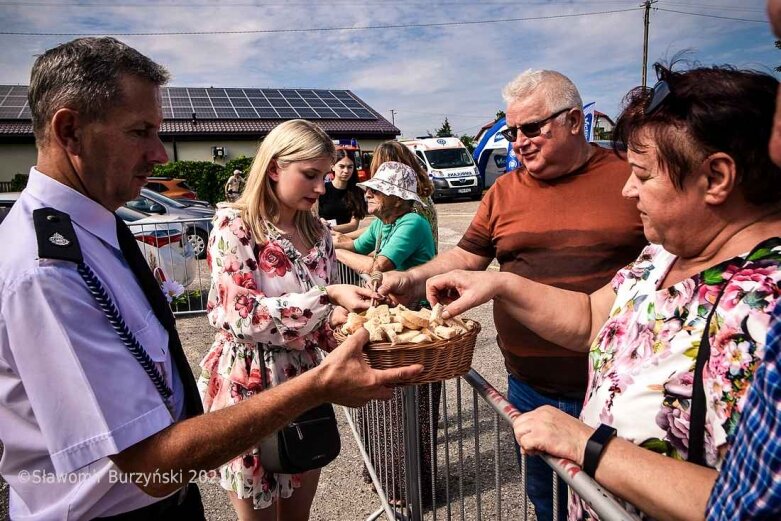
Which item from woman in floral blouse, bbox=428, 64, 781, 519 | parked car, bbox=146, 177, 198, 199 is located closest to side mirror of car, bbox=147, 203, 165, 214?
parked car, bbox=146, 177, 198, 199

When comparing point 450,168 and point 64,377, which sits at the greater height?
point 450,168

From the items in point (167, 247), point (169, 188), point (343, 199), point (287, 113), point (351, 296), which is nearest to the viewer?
point (351, 296)

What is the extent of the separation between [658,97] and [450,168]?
843 inches

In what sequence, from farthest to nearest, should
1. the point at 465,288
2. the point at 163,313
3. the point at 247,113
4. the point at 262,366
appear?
the point at 247,113, the point at 262,366, the point at 465,288, the point at 163,313

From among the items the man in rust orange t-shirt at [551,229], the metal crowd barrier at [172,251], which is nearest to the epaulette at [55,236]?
the man in rust orange t-shirt at [551,229]

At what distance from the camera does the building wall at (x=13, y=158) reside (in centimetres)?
2647

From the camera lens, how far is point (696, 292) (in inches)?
49.6

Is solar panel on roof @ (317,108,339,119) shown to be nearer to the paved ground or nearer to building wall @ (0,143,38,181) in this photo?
building wall @ (0,143,38,181)

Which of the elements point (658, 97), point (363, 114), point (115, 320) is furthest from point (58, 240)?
point (363, 114)

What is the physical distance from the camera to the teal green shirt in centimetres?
347

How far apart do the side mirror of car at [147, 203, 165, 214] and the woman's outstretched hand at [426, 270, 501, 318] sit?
9283 millimetres

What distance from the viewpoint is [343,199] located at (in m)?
7.14

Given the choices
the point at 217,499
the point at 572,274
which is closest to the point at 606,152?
the point at 572,274

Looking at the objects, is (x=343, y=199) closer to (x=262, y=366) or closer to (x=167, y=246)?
(x=167, y=246)
